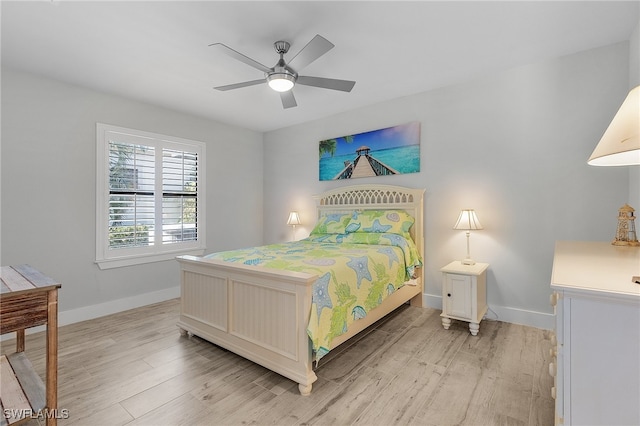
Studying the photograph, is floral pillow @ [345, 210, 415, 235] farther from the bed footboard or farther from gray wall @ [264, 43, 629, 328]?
the bed footboard

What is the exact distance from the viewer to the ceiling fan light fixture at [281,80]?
7.98 feet

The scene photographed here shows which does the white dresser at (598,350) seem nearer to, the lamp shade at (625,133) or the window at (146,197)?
the lamp shade at (625,133)

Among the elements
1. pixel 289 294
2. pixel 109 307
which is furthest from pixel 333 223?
pixel 109 307

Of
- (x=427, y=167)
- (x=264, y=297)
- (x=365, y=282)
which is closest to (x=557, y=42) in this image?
(x=427, y=167)

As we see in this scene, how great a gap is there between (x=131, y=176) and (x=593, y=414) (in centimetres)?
452

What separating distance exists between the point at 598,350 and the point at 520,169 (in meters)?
2.52

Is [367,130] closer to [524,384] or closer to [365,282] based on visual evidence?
[365,282]

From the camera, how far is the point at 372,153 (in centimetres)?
412

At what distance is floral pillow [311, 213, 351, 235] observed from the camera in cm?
401

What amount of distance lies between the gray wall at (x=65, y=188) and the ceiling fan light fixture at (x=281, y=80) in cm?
241

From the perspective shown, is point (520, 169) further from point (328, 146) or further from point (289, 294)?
point (289, 294)

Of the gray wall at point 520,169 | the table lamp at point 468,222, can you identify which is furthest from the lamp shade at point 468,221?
the gray wall at point 520,169

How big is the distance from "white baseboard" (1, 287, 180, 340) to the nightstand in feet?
11.9

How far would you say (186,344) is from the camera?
2734mm
